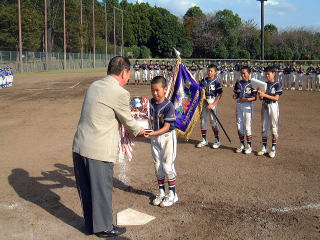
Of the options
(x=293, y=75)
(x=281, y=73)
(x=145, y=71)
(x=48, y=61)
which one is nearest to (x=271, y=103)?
(x=293, y=75)

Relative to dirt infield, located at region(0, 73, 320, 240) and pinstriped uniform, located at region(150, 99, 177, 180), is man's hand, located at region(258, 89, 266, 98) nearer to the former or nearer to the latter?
dirt infield, located at region(0, 73, 320, 240)

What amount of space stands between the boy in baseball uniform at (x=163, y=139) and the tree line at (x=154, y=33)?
147ft

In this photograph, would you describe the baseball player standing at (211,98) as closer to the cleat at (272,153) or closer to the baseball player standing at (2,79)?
the cleat at (272,153)

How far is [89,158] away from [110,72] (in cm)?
114

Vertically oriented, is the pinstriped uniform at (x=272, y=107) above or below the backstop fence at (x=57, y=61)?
below

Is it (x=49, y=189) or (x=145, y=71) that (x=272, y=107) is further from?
(x=145, y=71)

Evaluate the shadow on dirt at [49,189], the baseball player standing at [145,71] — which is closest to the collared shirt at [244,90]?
the shadow on dirt at [49,189]

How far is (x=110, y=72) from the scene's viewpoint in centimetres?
458

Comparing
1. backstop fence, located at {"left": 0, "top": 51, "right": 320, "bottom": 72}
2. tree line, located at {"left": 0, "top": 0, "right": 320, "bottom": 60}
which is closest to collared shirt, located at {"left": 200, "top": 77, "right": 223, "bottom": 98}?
backstop fence, located at {"left": 0, "top": 51, "right": 320, "bottom": 72}

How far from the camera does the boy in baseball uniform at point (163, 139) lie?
18.0ft

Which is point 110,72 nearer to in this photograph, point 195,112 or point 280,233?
point 280,233

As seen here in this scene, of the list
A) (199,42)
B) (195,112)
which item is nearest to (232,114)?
(195,112)

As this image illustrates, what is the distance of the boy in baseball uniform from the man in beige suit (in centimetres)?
93

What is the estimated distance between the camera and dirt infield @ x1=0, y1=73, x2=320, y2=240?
191 inches
